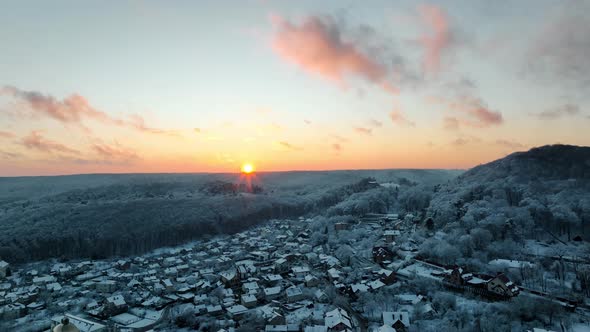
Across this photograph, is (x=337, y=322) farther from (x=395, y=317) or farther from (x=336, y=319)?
(x=395, y=317)

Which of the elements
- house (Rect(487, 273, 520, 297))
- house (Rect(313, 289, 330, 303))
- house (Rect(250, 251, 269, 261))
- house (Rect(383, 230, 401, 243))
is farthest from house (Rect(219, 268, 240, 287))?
house (Rect(487, 273, 520, 297))

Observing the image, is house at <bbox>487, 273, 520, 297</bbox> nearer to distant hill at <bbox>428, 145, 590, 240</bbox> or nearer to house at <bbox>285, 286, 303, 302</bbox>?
house at <bbox>285, 286, 303, 302</bbox>

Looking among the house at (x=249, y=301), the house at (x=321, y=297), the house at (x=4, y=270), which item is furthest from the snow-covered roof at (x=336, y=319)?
the house at (x=4, y=270)

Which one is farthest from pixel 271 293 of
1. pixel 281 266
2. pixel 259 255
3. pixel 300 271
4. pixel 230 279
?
pixel 259 255

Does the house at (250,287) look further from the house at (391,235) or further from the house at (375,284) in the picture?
the house at (391,235)

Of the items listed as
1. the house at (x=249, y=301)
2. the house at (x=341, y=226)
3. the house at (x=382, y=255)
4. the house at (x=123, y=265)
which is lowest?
the house at (x=123, y=265)

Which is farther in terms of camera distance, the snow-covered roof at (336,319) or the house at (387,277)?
the house at (387,277)
